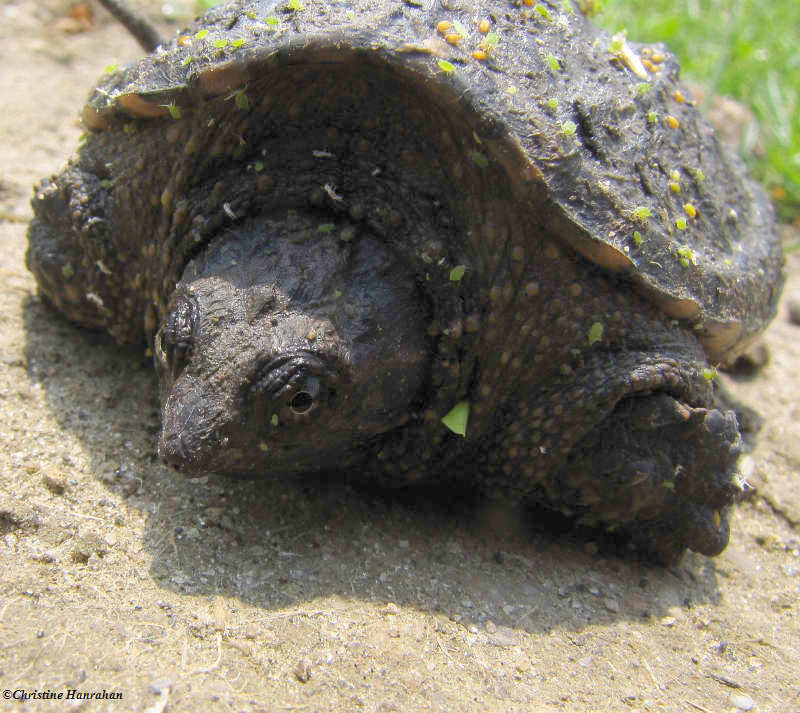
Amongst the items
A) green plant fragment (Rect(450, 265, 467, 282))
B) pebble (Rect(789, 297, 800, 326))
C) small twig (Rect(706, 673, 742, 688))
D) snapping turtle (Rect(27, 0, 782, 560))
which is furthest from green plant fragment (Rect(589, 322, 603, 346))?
pebble (Rect(789, 297, 800, 326))

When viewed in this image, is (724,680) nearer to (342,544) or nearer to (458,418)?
(458,418)

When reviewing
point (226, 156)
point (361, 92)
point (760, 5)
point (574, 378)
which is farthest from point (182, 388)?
point (760, 5)

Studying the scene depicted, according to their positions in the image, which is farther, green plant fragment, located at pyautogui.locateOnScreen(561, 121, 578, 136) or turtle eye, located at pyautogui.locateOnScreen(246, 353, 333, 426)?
green plant fragment, located at pyautogui.locateOnScreen(561, 121, 578, 136)

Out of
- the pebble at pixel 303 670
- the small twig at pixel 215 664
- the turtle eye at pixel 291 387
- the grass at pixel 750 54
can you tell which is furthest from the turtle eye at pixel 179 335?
the grass at pixel 750 54

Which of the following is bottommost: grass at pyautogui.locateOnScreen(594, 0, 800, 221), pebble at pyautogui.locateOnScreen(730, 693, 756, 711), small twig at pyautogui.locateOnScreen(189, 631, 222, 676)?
small twig at pyautogui.locateOnScreen(189, 631, 222, 676)

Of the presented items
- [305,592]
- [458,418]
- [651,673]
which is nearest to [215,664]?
[305,592]

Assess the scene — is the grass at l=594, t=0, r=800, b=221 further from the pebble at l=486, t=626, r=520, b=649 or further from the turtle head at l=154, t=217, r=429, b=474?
the pebble at l=486, t=626, r=520, b=649

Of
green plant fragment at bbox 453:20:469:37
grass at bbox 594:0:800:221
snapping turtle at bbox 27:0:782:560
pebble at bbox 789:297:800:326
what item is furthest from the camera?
grass at bbox 594:0:800:221
